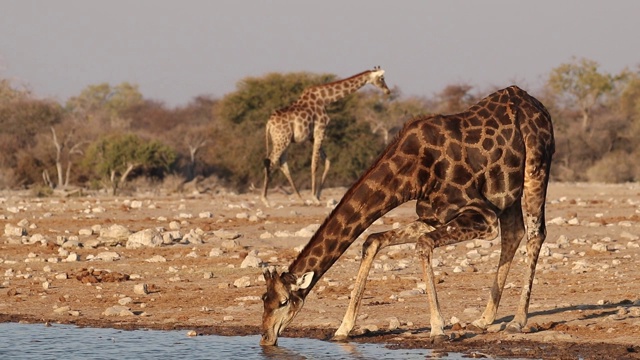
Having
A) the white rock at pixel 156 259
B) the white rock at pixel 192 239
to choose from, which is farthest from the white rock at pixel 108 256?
the white rock at pixel 192 239

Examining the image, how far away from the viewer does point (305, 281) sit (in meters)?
8.74

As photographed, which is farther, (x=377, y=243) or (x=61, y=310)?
(x=61, y=310)

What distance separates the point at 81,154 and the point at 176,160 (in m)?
3.07

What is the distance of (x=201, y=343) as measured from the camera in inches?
373

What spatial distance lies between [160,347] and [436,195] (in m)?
2.59

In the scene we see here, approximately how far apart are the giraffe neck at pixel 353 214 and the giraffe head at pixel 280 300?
0.45ft

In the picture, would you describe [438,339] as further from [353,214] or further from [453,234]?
[353,214]

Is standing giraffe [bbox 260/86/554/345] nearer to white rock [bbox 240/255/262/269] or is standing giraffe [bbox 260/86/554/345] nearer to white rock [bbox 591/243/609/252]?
white rock [bbox 240/255/262/269]

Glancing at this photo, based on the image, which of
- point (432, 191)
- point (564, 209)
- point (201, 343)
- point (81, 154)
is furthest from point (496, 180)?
point (81, 154)

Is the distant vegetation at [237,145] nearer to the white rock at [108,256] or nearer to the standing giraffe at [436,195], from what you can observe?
the white rock at [108,256]

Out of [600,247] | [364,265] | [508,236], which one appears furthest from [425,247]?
[600,247]

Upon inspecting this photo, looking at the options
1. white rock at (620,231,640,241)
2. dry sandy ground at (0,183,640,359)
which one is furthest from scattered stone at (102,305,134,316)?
white rock at (620,231,640,241)

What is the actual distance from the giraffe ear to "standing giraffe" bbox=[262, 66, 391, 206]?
1401 cm

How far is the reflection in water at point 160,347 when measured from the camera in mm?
8867
